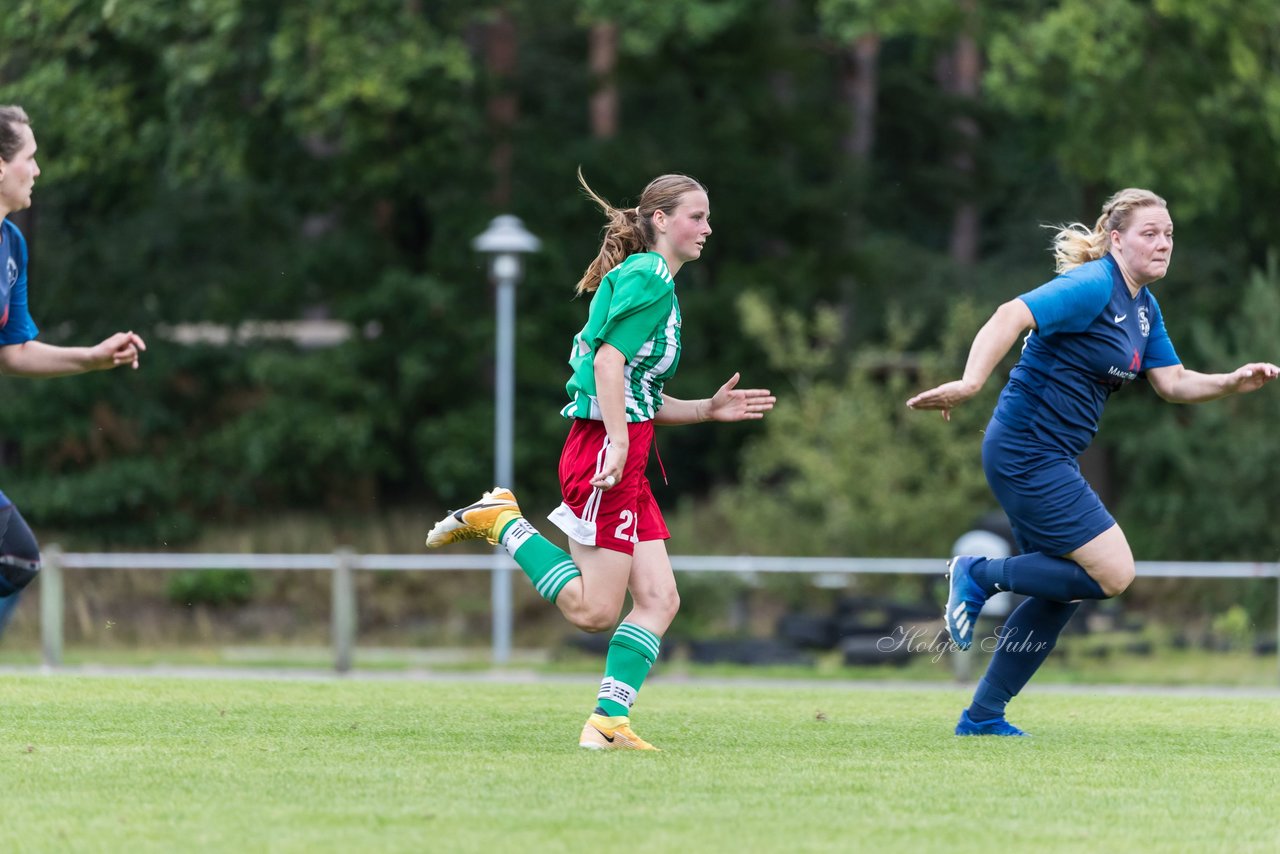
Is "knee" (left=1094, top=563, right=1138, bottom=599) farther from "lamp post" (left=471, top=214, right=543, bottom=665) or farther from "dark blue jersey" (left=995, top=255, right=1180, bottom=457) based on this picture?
"lamp post" (left=471, top=214, right=543, bottom=665)

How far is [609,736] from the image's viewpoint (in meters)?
6.17

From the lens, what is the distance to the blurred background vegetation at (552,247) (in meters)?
20.8

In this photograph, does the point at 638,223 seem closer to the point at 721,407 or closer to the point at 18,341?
the point at 721,407

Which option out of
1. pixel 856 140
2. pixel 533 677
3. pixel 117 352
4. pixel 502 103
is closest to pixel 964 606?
pixel 117 352

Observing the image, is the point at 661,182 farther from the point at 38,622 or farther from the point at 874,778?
the point at 38,622

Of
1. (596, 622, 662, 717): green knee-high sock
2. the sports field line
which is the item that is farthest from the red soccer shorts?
the sports field line

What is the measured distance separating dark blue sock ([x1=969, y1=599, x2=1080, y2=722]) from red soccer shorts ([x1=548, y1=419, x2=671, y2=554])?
151 centimetres

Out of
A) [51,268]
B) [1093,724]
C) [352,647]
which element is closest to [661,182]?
[1093,724]

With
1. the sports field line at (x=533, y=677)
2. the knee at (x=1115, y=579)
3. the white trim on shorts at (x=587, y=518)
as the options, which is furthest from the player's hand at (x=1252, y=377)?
the sports field line at (x=533, y=677)

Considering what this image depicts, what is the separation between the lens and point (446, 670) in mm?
14742

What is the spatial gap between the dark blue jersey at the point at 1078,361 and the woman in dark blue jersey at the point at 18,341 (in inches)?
126

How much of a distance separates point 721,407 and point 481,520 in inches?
38.2

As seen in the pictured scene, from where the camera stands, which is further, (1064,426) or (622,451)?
(1064,426)

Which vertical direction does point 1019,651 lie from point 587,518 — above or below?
below
